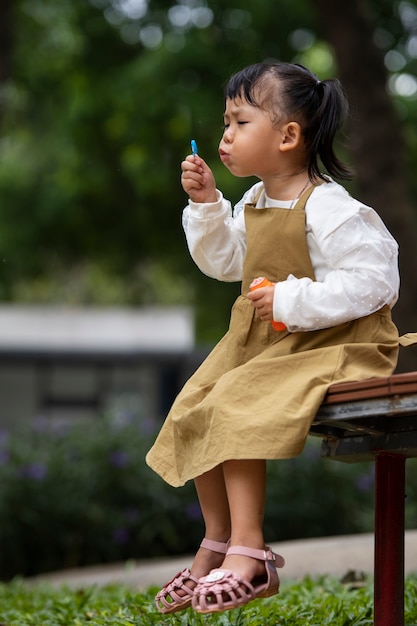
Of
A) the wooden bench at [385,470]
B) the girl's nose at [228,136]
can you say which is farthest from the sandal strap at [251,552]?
the girl's nose at [228,136]

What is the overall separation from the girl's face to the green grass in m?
1.53

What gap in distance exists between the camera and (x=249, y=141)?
2943mm

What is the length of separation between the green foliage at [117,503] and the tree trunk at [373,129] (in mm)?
2054

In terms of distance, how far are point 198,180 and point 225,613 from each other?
1.68m

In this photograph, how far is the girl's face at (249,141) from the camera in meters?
2.94

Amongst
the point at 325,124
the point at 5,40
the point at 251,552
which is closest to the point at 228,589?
the point at 251,552

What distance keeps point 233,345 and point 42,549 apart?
589cm

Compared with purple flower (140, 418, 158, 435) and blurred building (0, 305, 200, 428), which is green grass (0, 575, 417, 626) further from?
blurred building (0, 305, 200, 428)

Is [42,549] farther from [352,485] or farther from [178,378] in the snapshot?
[178,378]

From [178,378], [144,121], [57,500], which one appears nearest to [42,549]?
[57,500]

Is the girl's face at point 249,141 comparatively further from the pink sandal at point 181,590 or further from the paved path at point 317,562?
the paved path at point 317,562

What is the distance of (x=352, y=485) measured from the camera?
29.6 ft

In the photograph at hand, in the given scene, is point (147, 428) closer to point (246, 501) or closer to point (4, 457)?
point (4, 457)

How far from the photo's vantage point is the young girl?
8.80 feet
